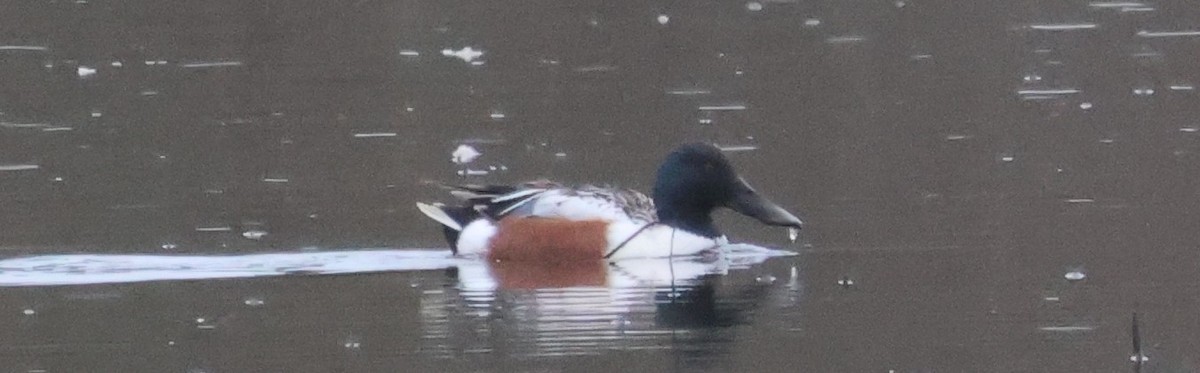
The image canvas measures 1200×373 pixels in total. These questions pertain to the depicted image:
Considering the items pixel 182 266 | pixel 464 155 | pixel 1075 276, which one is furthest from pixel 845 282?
pixel 464 155

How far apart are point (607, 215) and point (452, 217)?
0.68m

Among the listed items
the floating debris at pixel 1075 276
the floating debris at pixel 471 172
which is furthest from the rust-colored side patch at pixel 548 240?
the floating debris at pixel 1075 276

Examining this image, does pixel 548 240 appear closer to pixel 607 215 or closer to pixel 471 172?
pixel 607 215

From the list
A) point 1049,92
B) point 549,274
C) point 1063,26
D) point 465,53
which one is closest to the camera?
point 549,274

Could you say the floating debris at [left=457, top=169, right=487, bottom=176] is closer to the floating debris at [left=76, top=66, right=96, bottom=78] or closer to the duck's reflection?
the duck's reflection

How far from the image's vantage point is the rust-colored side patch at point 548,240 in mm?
9859

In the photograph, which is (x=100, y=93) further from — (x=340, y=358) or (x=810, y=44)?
(x=340, y=358)

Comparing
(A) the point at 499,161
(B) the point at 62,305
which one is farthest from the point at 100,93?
(B) the point at 62,305

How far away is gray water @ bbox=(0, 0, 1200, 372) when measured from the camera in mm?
7555

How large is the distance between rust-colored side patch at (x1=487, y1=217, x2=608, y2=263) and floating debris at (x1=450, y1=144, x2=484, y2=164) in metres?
2.22

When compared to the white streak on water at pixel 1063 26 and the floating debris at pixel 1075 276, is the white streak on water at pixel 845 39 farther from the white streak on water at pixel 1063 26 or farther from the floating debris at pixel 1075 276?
the floating debris at pixel 1075 276

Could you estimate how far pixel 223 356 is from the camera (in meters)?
7.37

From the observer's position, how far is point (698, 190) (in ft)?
33.3

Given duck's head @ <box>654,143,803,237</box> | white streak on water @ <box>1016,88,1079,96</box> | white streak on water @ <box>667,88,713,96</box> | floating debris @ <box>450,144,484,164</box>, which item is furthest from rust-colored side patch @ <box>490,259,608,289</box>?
white streak on water @ <box>1016,88,1079,96</box>
